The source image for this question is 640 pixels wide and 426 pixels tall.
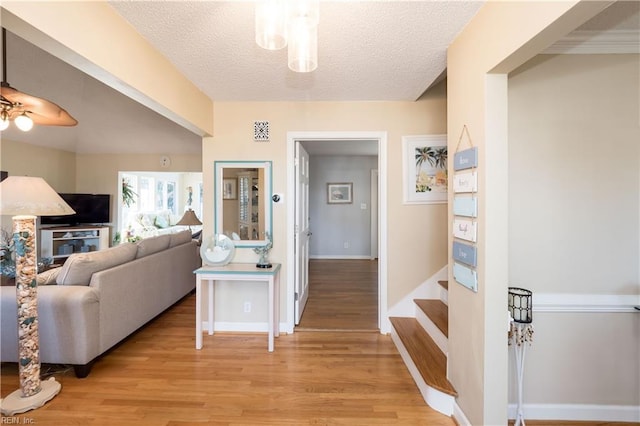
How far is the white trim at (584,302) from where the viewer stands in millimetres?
1705

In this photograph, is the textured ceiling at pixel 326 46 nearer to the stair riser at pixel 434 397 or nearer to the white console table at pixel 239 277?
the white console table at pixel 239 277

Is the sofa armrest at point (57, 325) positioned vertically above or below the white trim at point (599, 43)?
below

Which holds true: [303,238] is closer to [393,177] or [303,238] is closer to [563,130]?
[393,177]

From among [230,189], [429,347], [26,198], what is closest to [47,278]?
[26,198]

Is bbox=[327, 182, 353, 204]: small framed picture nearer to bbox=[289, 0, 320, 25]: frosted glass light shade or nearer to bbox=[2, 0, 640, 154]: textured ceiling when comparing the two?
bbox=[2, 0, 640, 154]: textured ceiling

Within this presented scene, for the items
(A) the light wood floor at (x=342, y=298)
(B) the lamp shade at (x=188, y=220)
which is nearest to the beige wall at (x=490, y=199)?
(A) the light wood floor at (x=342, y=298)

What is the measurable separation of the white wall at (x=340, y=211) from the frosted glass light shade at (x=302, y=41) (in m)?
5.20

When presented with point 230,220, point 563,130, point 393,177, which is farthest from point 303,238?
point 563,130

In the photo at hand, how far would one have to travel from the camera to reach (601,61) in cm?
168

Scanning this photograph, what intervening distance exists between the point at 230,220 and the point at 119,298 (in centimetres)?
115

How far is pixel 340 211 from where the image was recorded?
6391 millimetres

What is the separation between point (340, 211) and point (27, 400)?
532 cm

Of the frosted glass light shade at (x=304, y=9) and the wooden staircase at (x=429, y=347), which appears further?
the wooden staircase at (x=429, y=347)

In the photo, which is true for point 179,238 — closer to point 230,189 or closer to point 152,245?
point 152,245
